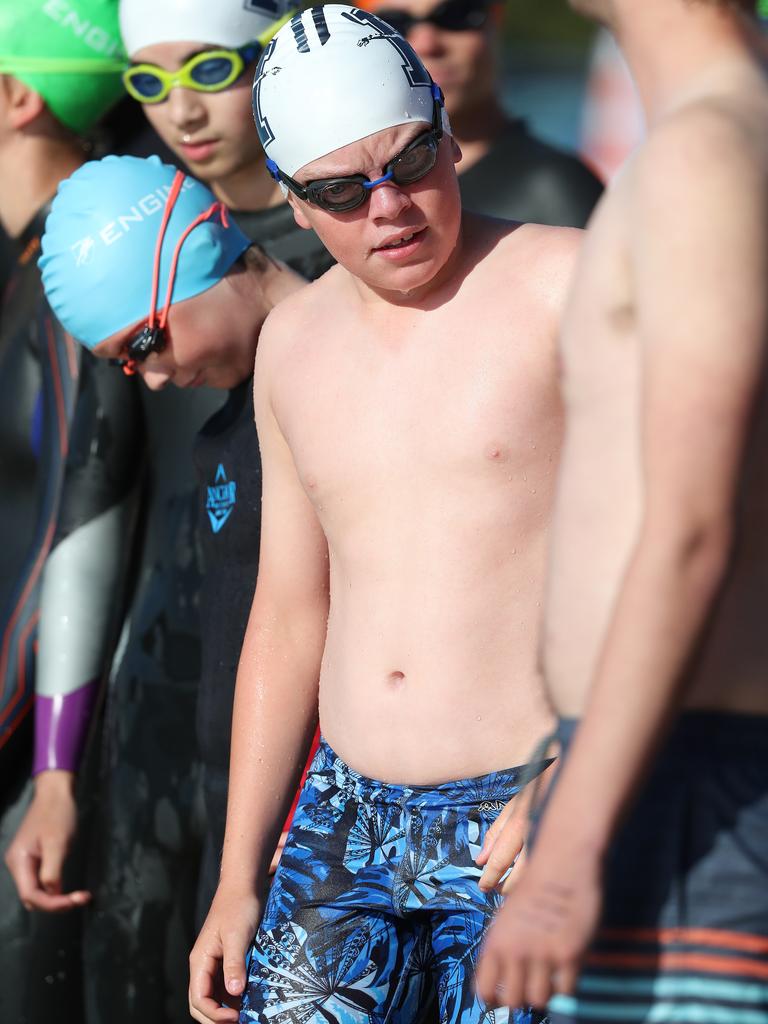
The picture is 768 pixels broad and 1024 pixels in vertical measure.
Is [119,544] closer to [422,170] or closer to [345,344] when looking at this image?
[345,344]

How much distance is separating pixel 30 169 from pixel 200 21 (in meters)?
0.89

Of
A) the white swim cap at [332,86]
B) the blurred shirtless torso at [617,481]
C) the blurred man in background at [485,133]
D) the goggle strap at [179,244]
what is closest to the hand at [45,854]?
the goggle strap at [179,244]

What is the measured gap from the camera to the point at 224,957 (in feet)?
9.50

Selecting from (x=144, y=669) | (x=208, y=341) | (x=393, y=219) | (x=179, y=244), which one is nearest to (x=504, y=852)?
(x=393, y=219)

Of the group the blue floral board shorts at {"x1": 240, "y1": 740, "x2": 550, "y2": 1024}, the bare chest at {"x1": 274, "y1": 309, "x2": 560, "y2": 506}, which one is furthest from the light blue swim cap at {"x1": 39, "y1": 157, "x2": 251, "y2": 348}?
the blue floral board shorts at {"x1": 240, "y1": 740, "x2": 550, "y2": 1024}

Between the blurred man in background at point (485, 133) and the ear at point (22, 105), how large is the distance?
44.4 inches

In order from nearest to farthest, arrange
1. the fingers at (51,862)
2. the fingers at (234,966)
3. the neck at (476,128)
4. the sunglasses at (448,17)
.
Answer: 1. the fingers at (234,966)
2. the fingers at (51,862)
3. the sunglasses at (448,17)
4. the neck at (476,128)

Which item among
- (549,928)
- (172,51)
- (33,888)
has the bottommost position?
(33,888)

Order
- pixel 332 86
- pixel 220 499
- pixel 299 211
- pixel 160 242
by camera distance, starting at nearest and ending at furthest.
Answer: pixel 332 86 → pixel 299 211 → pixel 220 499 → pixel 160 242

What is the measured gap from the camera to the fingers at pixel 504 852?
2520mm

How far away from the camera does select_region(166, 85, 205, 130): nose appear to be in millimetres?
4488

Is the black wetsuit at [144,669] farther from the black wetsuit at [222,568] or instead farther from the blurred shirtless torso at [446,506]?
the blurred shirtless torso at [446,506]

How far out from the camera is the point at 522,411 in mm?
2623

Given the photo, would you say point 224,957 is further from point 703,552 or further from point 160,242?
point 160,242
